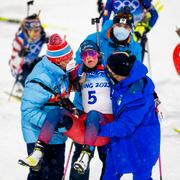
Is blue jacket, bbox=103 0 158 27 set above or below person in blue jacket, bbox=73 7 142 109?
above

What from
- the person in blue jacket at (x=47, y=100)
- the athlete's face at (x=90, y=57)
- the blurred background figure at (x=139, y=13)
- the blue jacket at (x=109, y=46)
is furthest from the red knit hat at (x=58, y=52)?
the blurred background figure at (x=139, y=13)

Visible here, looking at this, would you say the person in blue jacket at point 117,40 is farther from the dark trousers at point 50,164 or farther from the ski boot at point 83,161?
the ski boot at point 83,161

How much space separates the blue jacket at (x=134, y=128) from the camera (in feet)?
15.0

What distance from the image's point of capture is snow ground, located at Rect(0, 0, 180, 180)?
726 cm

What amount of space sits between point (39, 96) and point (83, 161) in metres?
0.73

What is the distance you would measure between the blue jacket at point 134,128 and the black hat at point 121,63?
0.17 ft

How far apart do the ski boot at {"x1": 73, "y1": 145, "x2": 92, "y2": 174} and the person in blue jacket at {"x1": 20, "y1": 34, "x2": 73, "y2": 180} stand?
37 cm

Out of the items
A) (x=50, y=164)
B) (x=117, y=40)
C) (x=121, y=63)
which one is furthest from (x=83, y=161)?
(x=117, y=40)

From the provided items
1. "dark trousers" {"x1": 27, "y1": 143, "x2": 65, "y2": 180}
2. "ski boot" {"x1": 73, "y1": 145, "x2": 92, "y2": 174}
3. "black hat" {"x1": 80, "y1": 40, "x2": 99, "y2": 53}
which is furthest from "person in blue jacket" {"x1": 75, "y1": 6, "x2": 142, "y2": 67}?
"ski boot" {"x1": 73, "y1": 145, "x2": 92, "y2": 174}

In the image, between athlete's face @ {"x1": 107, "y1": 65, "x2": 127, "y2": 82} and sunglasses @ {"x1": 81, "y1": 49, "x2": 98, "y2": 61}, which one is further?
sunglasses @ {"x1": 81, "y1": 49, "x2": 98, "y2": 61}

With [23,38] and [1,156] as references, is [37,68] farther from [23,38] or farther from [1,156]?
[23,38]

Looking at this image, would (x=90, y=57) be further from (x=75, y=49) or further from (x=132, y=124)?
(x=75, y=49)

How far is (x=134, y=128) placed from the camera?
181 inches

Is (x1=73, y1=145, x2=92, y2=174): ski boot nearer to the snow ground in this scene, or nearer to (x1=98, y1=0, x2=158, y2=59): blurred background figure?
the snow ground
